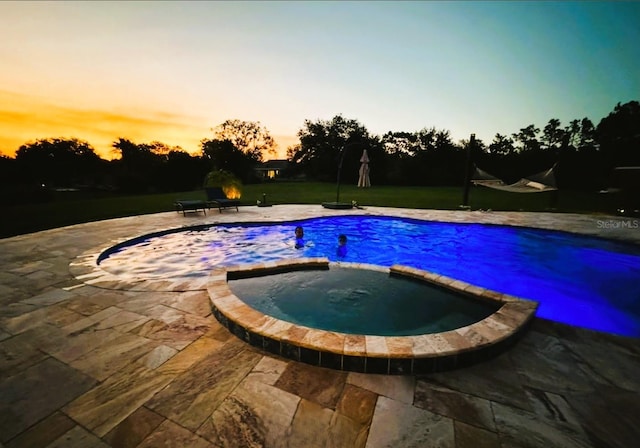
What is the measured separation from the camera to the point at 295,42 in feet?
43.6

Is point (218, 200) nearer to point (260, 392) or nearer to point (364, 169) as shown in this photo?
point (260, 392)

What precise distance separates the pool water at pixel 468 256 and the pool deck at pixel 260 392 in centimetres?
247

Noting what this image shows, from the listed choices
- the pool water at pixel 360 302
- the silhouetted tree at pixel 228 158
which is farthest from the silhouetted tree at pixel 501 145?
the pool water at pixel 360 302

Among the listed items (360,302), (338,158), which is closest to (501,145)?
(338,158)

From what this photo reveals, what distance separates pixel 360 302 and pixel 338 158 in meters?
34.5

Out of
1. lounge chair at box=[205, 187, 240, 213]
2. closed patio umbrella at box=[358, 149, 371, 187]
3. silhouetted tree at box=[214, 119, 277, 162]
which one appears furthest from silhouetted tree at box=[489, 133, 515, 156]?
lounge chair at box=[205, 187, 240, 213]

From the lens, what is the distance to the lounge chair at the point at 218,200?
37.4ft

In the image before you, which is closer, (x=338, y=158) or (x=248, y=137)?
(x=338, y=158)

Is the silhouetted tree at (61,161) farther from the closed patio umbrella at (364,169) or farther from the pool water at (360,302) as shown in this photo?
the pool water at (360,302)

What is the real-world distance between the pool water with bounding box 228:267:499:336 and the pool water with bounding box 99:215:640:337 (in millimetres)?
2019

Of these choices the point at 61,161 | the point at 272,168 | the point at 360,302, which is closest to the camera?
the point at 360,302

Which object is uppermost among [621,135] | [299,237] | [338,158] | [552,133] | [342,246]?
[552,133]

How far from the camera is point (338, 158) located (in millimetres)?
36812

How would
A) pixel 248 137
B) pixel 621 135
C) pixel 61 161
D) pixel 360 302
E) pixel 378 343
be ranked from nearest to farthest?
1. pixel 378 343
2. pixel 360 302
3. pixel 621 135
4. pixel 61 161
5. pixel 248 137
